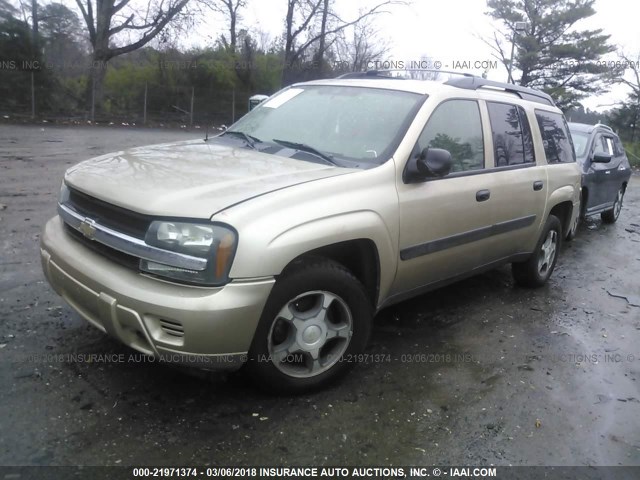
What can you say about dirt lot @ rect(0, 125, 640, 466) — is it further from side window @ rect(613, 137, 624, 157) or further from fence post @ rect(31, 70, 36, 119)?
fence post @ rect(31, 70, 36, 119)

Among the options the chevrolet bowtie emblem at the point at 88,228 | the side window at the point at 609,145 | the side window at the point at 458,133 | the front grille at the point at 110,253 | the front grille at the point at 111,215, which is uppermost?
the side window at the point at 458,133

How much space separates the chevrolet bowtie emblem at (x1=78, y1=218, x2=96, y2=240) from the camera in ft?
9.43

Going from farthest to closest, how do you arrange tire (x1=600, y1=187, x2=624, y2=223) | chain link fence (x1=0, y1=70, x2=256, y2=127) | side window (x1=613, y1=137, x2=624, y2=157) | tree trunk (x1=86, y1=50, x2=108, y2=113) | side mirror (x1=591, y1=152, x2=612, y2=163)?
tree trunk (x1=86, y1=50, x2=108, y2=113) → chain link fence (x1=0, y1=70, x2=256, y2=127) → side window (x1=613, y1=137, x2=624, y2=157) → tire (x1=600, y1=187, x2=624, y2=223) → side mirror (x1=591, y1=152, x2=612, y2=163)

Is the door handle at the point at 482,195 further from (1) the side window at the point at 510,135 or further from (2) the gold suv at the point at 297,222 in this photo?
(1) the side window at the point at 510,135

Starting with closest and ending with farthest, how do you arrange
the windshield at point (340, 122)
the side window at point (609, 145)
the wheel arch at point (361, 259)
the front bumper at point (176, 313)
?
the front bumper at point (176, 313) → the wheel arch at point (361, 259) → the windshield at point (340, 122) → the side window at point (609, 145)

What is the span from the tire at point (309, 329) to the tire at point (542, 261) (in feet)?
8.04

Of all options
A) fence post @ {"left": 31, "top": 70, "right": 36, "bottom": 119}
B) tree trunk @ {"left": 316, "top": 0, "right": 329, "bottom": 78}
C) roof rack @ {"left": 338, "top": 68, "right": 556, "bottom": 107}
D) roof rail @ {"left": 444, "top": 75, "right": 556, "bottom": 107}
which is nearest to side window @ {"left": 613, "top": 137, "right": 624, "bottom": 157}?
roof rail @ {"left": 444, "top": 75, "right": 556, "bottom": 107}

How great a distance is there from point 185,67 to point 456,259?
26.5 metres

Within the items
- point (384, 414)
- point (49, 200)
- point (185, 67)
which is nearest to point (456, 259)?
point (384, 414)

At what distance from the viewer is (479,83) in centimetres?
428

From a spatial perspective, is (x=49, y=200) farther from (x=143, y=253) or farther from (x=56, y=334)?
(x=143, y=253)

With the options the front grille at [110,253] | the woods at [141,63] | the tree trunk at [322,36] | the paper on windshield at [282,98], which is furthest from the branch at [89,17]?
the front grille at [110,253]

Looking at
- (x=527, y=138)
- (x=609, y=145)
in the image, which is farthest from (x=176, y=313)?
(x=609, y=145)

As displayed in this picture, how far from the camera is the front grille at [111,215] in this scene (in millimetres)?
2680
